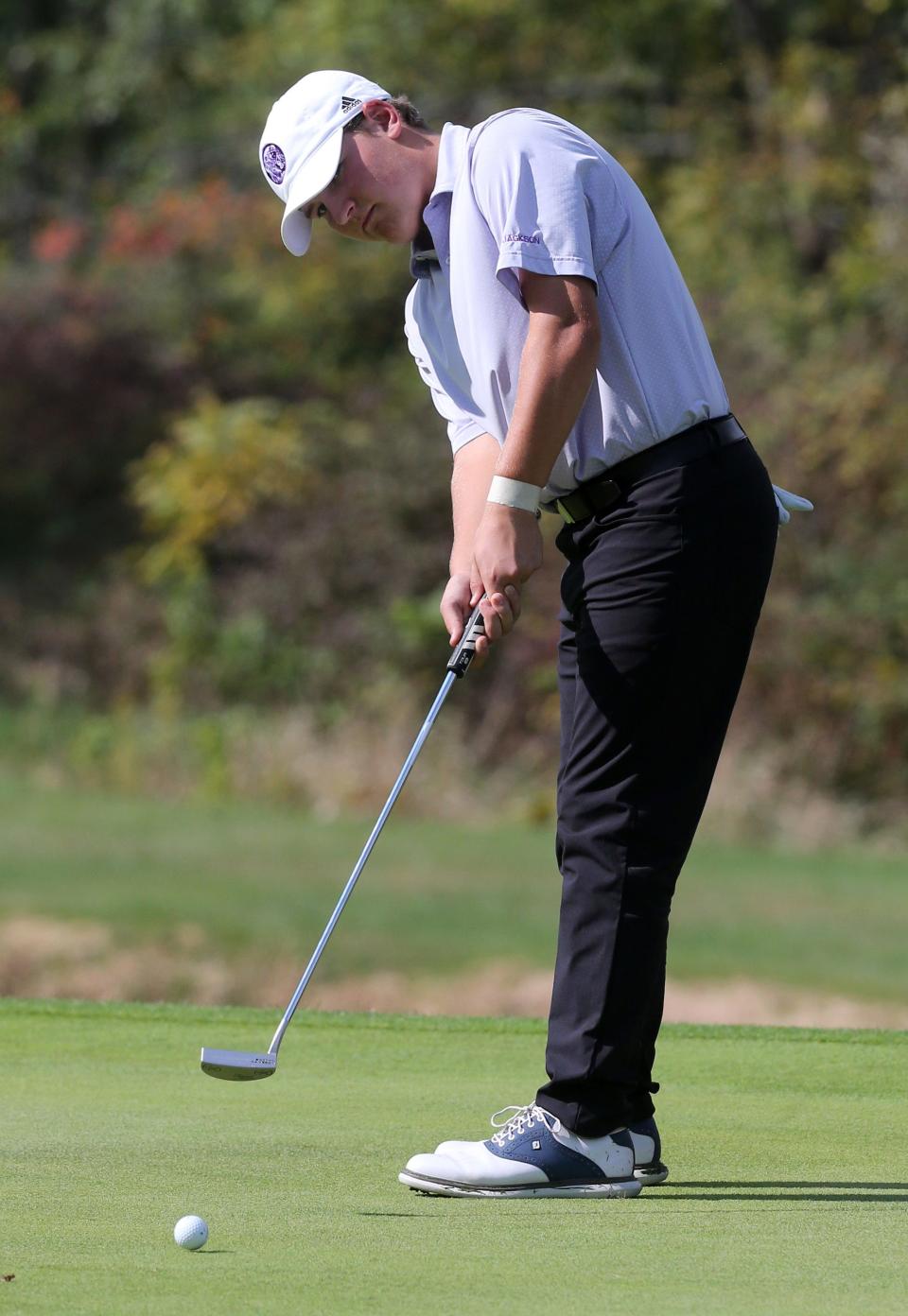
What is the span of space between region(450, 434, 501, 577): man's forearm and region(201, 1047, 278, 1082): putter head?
0.93 metres

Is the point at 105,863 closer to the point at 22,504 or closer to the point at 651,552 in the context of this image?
the point at 22,504

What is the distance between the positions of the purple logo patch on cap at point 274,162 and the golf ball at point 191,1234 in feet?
5.49

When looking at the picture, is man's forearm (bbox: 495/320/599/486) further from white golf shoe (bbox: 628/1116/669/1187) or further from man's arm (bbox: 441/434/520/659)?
white golf shoe (bbox: 628/1116/669/1187)

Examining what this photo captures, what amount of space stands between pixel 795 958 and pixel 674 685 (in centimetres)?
760

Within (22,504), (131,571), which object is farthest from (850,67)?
(22,504)

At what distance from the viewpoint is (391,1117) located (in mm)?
3689

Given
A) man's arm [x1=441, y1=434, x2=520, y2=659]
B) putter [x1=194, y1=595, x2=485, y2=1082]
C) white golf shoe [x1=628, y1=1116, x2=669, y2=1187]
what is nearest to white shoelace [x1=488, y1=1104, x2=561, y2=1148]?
white golf shoe [x1=628, y1=1116, x2=669, y2=1187]

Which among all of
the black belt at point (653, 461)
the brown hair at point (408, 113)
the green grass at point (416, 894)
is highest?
the green grass at point (416, 894)

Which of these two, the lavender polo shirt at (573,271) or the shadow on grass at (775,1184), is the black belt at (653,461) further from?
the shadow on grass at (775,1184)

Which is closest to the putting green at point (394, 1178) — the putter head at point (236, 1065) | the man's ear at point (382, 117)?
the putter head at point (236, 1065)

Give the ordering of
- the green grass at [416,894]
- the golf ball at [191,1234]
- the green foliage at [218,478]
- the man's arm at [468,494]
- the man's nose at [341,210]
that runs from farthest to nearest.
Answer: the green foliage at [218,478] < the green grass at [416,894] < the man's arm at [468,494] < the man's nose at [341,210] < the golf ball at [191,1234]

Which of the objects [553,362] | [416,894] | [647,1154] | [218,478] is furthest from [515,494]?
[218,478]

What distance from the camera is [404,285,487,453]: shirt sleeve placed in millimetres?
3635

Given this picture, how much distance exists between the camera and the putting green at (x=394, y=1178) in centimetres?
240
